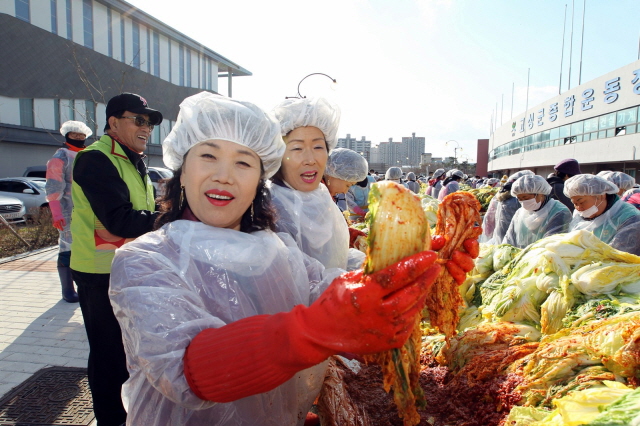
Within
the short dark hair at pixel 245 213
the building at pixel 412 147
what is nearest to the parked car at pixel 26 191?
the short dark hair at pixel 245 213

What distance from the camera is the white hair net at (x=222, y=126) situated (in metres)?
1.66

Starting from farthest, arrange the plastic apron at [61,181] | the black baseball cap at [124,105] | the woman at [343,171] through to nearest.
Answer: the plastic apron at [61,181]
the woman at [343,171]
the black baseball cap at [124,105]

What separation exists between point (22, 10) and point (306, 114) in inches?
1047

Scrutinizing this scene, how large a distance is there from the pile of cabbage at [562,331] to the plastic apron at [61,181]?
5331mm

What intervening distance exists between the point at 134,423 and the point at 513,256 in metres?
3.30

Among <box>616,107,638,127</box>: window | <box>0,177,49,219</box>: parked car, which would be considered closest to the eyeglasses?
<box>0,177,49,219</box>: parked car

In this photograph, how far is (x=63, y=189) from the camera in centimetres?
565

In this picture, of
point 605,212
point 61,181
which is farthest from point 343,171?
point 61,181

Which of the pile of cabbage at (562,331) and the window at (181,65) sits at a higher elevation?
the window at (181,65)

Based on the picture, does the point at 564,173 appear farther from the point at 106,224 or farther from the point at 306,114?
the point at 106,224

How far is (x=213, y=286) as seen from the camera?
60.2 inches

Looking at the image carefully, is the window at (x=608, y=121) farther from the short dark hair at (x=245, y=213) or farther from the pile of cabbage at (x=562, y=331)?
the short dark hair at (x=245, y=213)

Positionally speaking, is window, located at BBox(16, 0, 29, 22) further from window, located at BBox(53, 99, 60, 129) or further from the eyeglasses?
the eyeglasses

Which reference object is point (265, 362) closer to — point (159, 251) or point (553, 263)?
point (159, 251)
